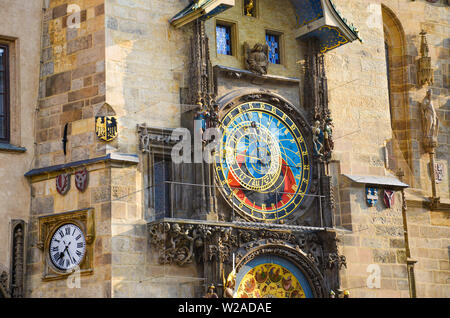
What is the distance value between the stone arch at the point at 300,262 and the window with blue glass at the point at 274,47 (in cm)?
402

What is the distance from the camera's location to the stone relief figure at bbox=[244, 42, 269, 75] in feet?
75.2

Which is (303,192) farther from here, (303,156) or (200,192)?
(200,192)

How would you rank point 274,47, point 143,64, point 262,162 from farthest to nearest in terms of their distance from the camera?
point 274,47
point 262,162
point 143,64

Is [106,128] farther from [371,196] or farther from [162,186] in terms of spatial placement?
[371,196]

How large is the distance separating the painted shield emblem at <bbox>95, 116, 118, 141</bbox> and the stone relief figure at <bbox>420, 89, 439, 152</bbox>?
8794 mm

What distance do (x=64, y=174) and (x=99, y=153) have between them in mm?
871

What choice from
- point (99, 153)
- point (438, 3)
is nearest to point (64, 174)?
point (99, 153)

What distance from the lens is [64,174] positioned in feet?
69.7

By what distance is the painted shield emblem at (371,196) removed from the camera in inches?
933

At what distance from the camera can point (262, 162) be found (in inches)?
888

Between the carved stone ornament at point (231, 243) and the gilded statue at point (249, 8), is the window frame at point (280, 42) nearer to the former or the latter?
the gilded statue at point (249, 8)

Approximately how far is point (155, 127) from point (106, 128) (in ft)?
3.29

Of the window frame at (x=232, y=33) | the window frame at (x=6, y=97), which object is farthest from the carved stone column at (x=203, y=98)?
the window frame at (x=6, y=97)

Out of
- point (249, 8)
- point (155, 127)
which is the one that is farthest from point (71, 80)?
point (249, 8)
